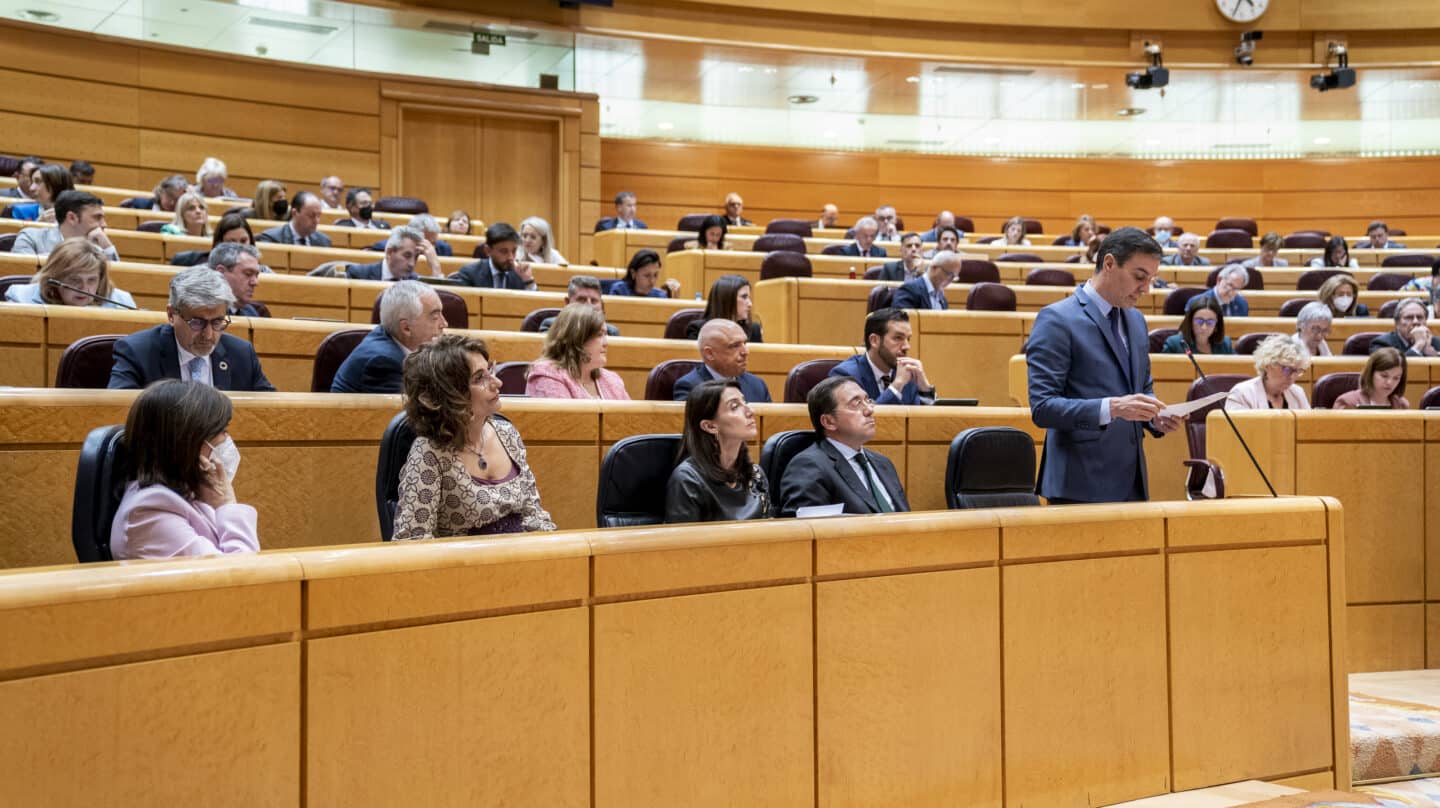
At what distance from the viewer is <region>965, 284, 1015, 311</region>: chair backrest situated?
22.2 ft

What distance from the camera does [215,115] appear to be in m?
9.95

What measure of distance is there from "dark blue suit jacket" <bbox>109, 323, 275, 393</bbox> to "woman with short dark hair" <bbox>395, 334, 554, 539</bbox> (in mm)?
670

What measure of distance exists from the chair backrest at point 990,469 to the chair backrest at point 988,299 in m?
3.43

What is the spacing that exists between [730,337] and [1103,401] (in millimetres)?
1302

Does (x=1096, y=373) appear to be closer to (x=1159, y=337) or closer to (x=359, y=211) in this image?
(x=1159, y=337)

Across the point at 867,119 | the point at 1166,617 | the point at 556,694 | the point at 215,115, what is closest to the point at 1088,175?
the point at 867,119

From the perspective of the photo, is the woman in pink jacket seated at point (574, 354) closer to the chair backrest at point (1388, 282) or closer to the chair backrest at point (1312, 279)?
the chair backrest at point (1312, 279)

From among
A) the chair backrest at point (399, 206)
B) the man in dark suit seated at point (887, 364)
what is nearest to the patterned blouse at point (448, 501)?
the man in dark suit seated at point (887, 364)

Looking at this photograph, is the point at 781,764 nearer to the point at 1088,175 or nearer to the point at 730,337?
the point at 730,337

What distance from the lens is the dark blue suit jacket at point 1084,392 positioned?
287 cm

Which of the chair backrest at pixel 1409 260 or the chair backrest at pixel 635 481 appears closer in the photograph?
the chair backrest at pixel 635 481

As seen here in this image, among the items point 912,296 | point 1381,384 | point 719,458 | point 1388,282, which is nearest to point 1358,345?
point 1381,384

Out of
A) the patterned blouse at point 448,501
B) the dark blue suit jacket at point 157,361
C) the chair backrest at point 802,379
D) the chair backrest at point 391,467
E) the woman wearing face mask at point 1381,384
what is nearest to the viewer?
the patterned blouse at point 448,501

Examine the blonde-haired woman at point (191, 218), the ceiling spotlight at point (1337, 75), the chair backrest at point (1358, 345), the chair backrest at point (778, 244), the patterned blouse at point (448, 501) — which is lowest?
the patterned blouse at point (448, 501)
